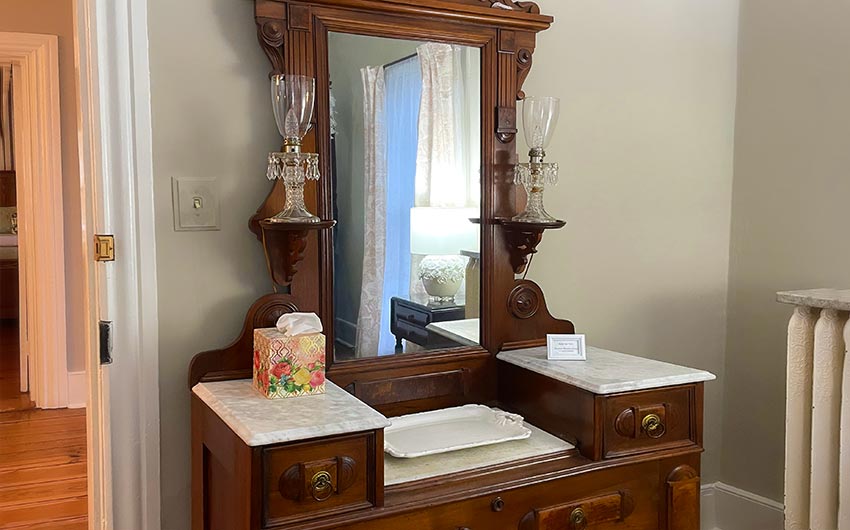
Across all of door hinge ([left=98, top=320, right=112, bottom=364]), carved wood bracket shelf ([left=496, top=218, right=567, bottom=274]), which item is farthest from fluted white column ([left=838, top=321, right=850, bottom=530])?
door hinge ([left=98, top=320, right=112, bottom=364])

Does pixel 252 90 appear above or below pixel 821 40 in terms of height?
below

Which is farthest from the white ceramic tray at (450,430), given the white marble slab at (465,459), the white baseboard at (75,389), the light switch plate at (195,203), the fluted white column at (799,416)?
the white baseboard at (75,389)

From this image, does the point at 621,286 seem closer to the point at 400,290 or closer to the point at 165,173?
the point at 400,290

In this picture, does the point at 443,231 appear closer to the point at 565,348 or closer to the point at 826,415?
the point at 565,348

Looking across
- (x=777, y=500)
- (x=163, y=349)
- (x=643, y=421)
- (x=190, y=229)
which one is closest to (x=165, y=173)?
(x=190, y=229)

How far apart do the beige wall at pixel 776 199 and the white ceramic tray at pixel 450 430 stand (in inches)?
42.4

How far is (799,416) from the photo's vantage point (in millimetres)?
2035

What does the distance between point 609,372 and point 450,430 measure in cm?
38

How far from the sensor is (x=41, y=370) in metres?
4.15

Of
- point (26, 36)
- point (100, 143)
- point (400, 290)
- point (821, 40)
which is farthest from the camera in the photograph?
point (26, 36)

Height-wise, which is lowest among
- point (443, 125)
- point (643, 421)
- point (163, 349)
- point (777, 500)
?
point (777, 500)

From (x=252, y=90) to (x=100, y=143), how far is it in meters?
0.35

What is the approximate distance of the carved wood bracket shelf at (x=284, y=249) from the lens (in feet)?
5.58

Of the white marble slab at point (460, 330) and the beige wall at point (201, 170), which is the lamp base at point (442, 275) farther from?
the beige wall at point (201, 170)
